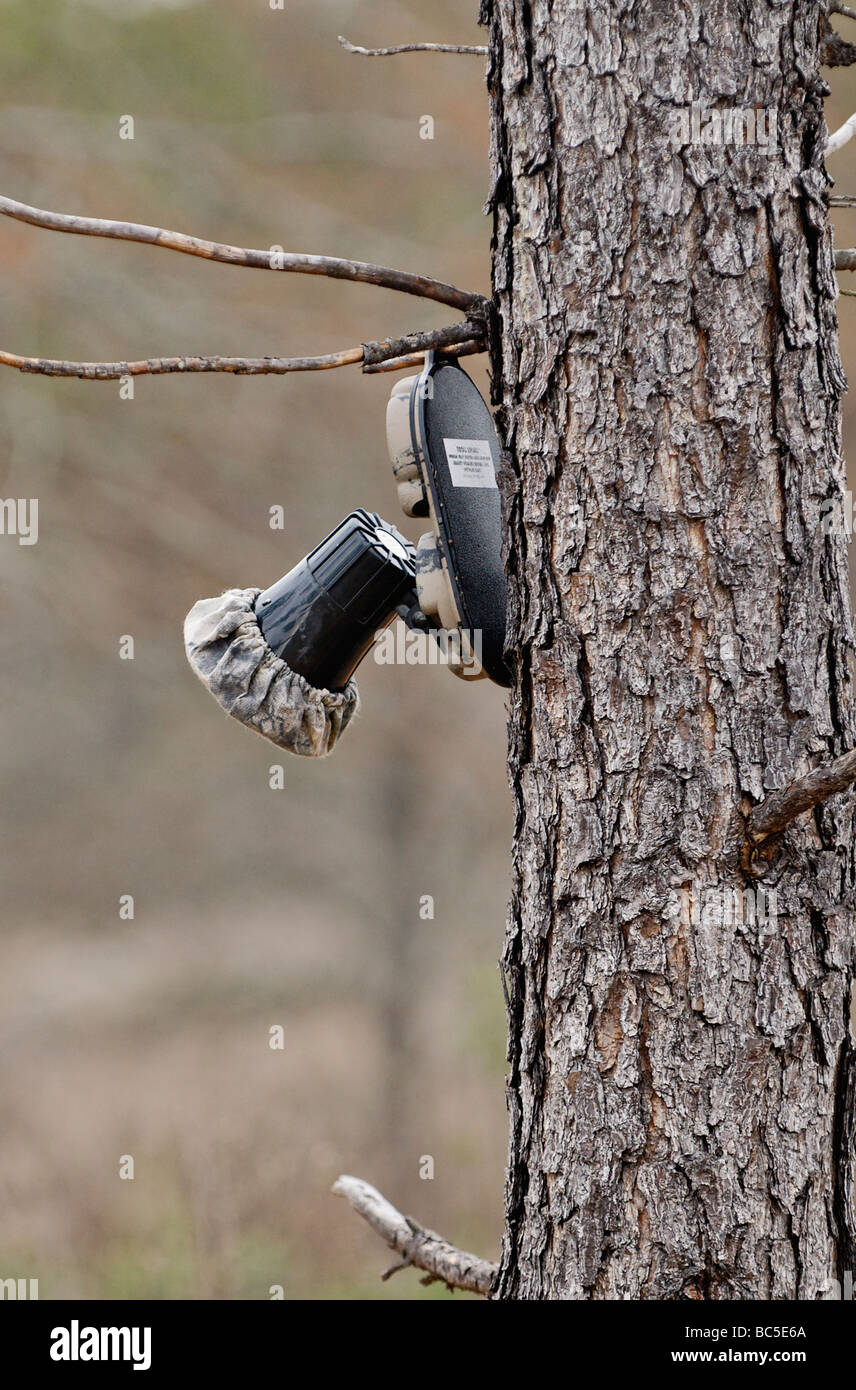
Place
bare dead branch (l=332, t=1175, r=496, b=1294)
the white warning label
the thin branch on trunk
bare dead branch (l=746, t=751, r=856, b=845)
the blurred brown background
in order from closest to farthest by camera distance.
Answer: bare dead branch (l=746, t=751, r=856, b=845), the thin branch on trunk, the white warning label, bare dead branch (l=332, t=1175, r=496, b=1294), the blurred brown background

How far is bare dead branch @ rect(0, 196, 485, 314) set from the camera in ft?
3.85

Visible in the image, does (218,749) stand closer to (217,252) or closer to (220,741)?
(220,741)

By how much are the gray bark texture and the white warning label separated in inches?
5.3

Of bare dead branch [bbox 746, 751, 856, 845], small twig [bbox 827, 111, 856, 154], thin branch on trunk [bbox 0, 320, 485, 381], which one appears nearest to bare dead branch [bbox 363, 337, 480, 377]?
thin branch on trunk [bbox 0, 320, 485, 381]

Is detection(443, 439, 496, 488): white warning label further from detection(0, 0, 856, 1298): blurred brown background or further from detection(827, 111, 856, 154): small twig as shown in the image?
detection(0, 0, 856, 1298): blurred brown background

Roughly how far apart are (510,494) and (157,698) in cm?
577

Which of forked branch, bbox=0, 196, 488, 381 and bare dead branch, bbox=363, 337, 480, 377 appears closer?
forked branch, bbox=0, 196, 488, 381

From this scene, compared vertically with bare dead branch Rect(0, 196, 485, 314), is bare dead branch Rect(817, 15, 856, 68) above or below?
above

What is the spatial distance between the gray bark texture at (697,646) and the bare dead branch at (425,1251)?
36 cm

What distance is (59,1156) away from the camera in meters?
5.98

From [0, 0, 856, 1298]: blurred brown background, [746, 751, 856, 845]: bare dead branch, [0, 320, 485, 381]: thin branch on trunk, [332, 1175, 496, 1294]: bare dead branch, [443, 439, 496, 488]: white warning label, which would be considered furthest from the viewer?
[0, 0, 856, 1298]: blurred brown background

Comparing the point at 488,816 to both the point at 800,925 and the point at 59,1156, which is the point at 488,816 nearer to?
the point at 59,1156

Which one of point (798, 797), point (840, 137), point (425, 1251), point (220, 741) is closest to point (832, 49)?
point (840, 137)
